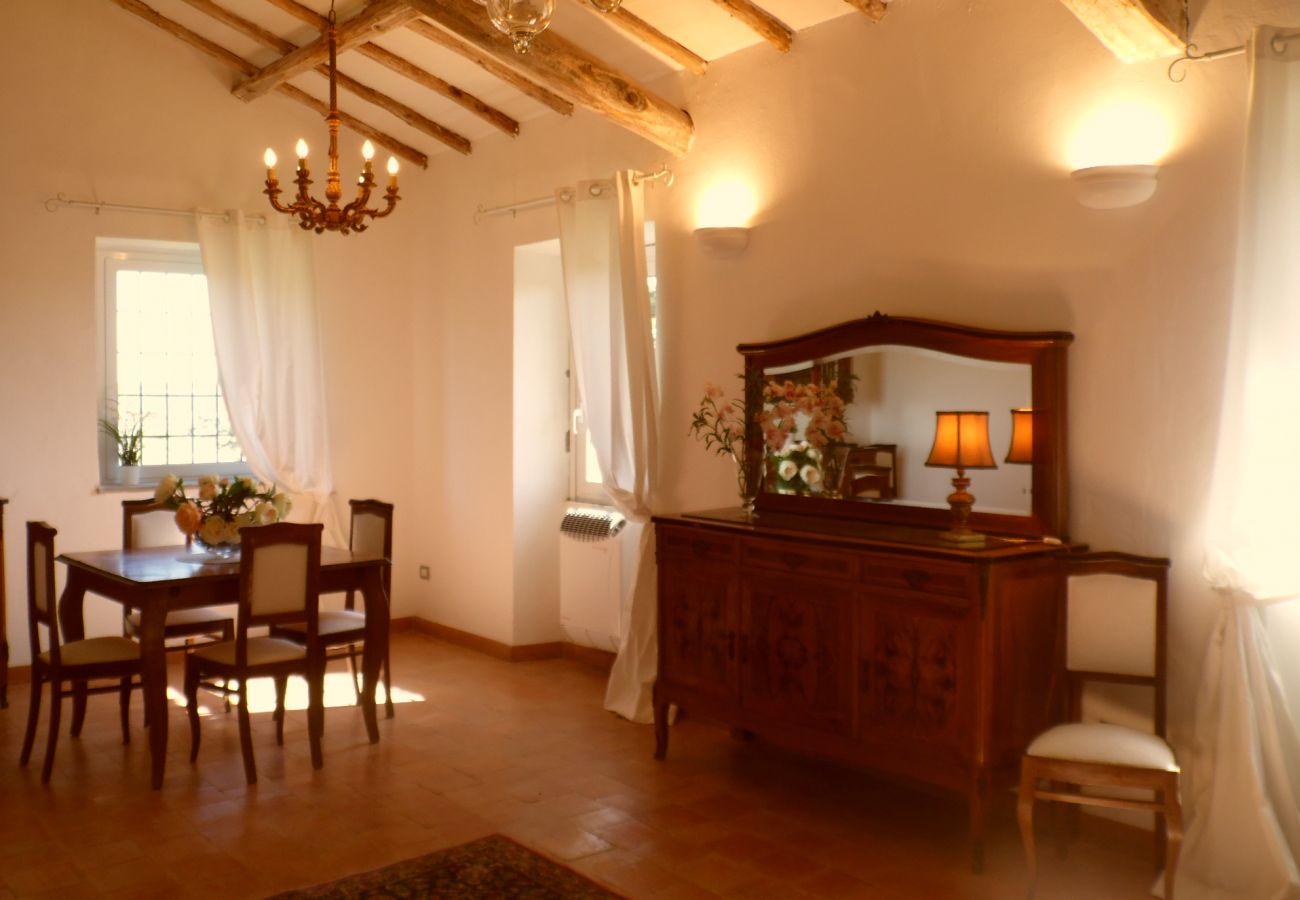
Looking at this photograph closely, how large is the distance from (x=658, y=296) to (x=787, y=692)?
218cm

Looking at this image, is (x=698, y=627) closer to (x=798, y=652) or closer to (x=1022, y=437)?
(x=798, y=652)

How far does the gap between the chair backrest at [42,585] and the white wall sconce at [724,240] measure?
113 inches

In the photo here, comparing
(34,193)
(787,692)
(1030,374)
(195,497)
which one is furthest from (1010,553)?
(34,193)

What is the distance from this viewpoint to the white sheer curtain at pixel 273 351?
21.3 ft

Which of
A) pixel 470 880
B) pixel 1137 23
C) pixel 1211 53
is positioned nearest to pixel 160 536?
pixel 470 880

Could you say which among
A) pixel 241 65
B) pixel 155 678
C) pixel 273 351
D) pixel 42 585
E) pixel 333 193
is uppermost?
pixel 241 65

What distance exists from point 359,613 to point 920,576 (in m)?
2.76

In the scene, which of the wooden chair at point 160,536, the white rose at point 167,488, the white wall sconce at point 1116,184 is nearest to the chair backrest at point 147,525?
the wooden chair at point 160,536

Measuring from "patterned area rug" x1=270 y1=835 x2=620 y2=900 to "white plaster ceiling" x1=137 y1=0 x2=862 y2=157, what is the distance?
332 cm

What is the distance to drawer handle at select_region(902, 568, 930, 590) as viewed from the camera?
3.69 metres

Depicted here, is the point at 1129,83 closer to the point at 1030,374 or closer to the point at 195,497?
the point at 1030,374

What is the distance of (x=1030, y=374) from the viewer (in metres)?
3.91

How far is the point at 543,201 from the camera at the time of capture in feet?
20.2

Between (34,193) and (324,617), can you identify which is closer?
(324,617)
